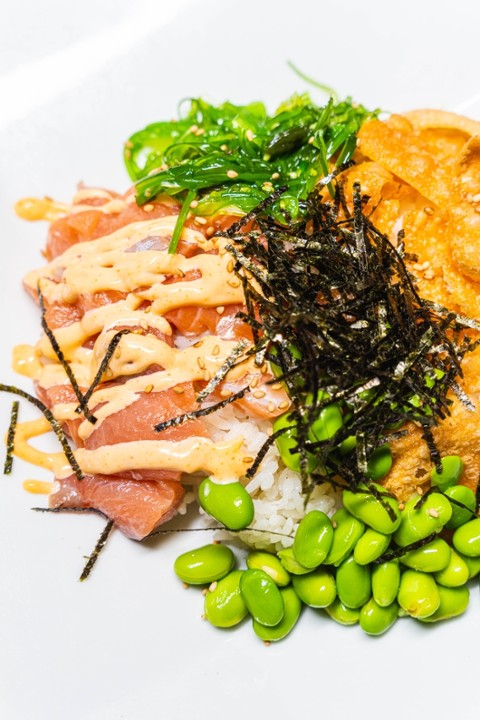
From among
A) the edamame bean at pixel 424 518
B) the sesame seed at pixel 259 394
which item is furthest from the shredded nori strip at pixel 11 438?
the edamame bean at pixel 424 518

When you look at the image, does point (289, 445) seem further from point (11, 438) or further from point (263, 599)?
point (11, 438)

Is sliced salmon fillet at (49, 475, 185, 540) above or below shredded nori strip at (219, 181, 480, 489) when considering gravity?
below

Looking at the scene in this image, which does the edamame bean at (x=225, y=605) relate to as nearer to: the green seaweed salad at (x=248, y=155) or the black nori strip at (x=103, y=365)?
the black nori strip at (x=103, y=365)

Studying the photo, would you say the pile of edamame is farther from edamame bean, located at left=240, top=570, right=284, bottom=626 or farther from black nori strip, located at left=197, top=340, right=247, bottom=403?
black nori strip, located at left=197, top=340, right=247, bottom=403

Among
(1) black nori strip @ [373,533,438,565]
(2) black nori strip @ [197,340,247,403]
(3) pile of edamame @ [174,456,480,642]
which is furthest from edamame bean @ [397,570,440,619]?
(2) black nori strip @ [197,340,247,403]

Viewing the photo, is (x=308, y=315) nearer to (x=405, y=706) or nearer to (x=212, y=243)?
(x=212, y=243)

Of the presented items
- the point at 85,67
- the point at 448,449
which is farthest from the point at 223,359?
the point at 85,67
